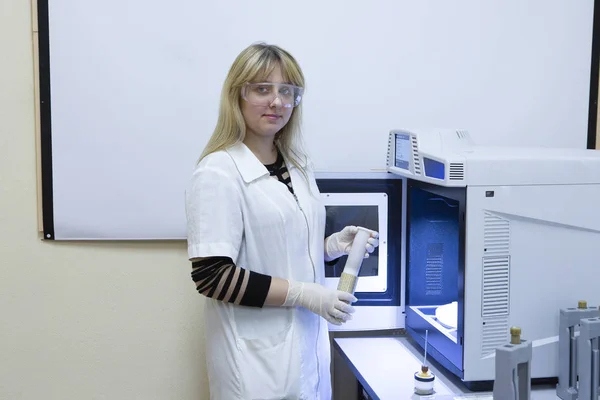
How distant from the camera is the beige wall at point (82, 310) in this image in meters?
2.06

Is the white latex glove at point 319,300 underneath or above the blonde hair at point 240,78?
underneath

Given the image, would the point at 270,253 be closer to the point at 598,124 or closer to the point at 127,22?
the point at 127,22

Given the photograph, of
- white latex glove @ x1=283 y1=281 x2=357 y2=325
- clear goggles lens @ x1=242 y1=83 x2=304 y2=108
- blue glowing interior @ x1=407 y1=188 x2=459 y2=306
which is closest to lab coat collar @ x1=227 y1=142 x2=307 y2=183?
clear goggles lens @ x1=242 y1=83 x2=304 y2=108

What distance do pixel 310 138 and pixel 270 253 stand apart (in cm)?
70

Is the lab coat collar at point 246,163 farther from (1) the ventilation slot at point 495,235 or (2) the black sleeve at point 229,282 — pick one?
(1) the ventilation slot at point 495,235

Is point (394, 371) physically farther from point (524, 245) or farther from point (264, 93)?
point (264, 93)

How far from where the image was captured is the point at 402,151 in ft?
5.82

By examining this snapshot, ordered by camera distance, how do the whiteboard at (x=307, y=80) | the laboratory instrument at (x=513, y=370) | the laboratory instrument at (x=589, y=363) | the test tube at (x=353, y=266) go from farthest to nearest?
1. the whiteboard at (x=307, y=80)
2. the test tube at (x=353, y=266)
3. the laboratory instrument at (x=589, y=363)
4. the laboratory instrument at (x=513, y=370)

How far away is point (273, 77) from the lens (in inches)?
60.0

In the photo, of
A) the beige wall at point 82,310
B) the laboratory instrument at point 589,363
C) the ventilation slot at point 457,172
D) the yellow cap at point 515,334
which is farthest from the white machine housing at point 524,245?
the beige wall at point 82,310

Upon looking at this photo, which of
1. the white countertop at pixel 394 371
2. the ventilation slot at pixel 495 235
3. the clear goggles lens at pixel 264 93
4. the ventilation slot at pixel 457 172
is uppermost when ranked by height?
the clear goggles lens at pixel 264 93

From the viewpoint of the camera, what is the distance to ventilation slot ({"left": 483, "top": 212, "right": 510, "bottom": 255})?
4.73 feet

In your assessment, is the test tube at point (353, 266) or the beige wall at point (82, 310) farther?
the beige wall at point (82, 310)

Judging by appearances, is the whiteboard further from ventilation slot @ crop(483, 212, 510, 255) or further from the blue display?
ventilation slot @ crop(483, 212, 510, 255)
